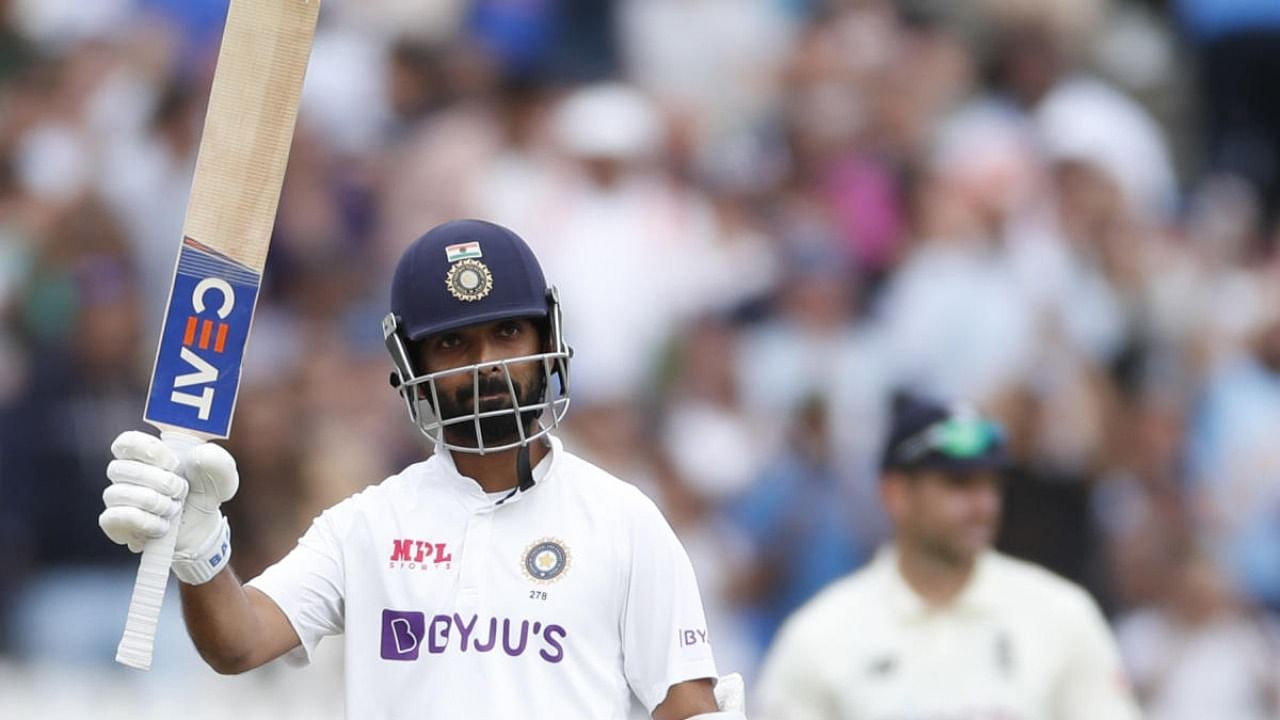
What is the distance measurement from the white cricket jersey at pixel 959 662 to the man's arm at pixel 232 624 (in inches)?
94.1

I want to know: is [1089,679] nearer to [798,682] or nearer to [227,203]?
[798,682]

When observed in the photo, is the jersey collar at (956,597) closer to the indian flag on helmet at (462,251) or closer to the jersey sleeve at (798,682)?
the jersey sleeve at (798,682)

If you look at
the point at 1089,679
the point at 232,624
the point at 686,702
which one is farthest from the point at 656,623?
the point at 1089,679

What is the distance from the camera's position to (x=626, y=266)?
9.61 m

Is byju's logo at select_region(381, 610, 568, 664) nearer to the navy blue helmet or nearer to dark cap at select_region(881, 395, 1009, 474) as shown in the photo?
the navy blue helmet

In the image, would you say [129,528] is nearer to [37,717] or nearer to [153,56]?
[37,717]

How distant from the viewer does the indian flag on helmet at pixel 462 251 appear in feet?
14.7

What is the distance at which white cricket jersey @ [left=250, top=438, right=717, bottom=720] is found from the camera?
4348 mm

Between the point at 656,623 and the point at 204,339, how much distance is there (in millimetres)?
1007

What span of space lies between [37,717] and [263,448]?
4.47 feet

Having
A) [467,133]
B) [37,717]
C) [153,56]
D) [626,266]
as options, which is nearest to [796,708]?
[37,717]

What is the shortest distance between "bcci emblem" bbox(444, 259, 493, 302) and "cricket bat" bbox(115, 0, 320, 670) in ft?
1.18

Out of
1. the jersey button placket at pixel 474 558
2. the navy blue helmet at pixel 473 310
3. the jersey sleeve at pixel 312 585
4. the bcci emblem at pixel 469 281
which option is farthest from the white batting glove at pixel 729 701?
the bcci emblem at pixel 469 281

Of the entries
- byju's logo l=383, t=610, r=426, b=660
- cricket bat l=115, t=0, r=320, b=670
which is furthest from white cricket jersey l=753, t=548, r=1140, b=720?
cricket bat l=115, t=0, r=320, b=670
